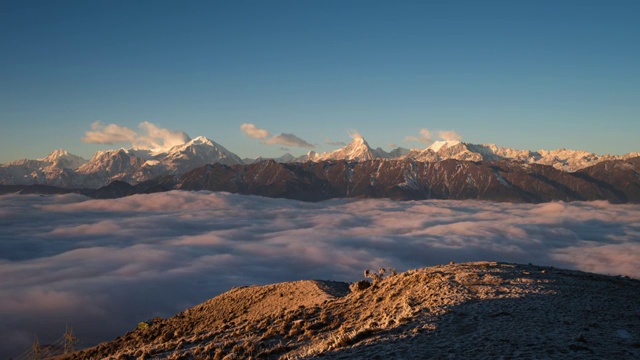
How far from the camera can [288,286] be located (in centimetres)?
5181

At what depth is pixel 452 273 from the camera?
31531mm

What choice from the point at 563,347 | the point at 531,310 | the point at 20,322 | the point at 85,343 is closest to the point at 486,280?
the point at 531,310

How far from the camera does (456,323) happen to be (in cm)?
2089

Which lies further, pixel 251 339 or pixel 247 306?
pixel 247 306

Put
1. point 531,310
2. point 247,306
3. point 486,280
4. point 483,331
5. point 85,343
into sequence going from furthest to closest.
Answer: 1. point 85,343
2. point 247,306
3. point 486,280
4. point 531,310
5. point 483,331

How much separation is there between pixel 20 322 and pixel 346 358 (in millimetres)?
220899

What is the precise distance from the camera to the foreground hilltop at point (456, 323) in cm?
1777

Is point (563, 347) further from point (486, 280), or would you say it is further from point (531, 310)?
point (486, 280)

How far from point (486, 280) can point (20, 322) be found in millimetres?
219899

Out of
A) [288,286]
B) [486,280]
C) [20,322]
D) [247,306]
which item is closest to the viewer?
[486,280]

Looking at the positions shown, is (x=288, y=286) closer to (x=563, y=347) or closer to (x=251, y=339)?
(x=251, y=339)

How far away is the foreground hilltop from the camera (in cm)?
1777

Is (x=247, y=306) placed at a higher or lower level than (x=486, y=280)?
lower

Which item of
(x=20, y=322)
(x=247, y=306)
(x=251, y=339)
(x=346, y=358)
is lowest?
(x=20, y=322)
